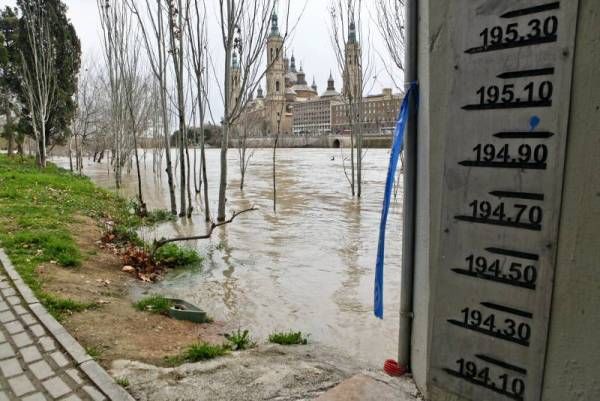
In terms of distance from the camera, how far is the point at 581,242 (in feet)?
4.92

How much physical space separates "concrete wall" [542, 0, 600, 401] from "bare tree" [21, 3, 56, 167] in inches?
799

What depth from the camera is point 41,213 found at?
886 cm

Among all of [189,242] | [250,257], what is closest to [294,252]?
[250,257]

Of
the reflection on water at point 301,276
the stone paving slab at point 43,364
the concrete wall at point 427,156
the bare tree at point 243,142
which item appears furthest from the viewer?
the bare tree at point 243,142

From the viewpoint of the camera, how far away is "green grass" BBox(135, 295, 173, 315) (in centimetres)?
473

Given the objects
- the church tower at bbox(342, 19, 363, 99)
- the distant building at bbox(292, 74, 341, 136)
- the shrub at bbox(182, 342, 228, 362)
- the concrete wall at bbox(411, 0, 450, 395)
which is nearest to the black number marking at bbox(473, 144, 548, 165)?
the concrete wall at bbox(411, 0, 450, 395)

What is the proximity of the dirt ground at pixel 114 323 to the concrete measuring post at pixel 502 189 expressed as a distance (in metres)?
2.48

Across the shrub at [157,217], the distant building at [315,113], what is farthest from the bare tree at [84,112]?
the distant building at [315,113]

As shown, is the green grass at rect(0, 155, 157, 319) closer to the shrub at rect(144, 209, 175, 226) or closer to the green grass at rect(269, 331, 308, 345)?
the shrub at rect(144, 209, 175, 226)

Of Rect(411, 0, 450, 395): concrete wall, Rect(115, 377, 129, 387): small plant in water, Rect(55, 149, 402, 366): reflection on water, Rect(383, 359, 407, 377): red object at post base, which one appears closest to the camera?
Rect(411, 0, 450, 395): concrete wall

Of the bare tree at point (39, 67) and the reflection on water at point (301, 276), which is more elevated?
the bare tree at point (39, 67)

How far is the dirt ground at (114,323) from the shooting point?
3605 mm

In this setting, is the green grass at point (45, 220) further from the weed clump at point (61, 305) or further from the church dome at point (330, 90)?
the church dome at point (330, 90)

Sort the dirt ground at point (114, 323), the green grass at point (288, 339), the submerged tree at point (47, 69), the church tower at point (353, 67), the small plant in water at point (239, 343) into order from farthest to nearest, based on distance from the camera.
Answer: the submerged tree at point (47, 69), the church tower at point (353, 67), the green grass at point (288, 339), the small plant in water at point (239, 343), the dirt ground at point (114, 323)
